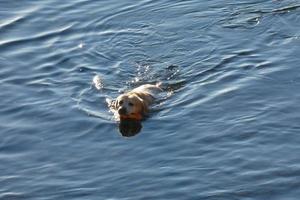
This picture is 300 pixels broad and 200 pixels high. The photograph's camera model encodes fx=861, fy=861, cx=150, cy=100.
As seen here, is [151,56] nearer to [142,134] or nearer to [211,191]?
[142,134]

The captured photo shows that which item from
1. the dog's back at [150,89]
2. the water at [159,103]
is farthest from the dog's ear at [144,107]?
the dog's back at [150,89]

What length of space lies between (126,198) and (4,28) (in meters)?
8.26

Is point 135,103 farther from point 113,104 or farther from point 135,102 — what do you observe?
point 113,104

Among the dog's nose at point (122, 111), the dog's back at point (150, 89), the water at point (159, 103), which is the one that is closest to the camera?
the water at point (159, 103)

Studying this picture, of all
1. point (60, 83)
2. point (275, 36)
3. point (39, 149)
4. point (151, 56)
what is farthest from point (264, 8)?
point (39, 149)

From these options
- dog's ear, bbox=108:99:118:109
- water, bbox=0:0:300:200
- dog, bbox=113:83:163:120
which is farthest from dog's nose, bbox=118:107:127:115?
dog's ear, bbox=108:99:118:109

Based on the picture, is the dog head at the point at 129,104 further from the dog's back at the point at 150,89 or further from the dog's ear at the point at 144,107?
the dog's back at the point at 150,89

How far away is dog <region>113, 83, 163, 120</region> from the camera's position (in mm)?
14242

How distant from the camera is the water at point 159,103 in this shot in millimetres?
12469

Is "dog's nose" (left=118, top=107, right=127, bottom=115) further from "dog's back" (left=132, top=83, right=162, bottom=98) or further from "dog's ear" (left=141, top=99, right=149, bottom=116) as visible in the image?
"dog's back" (left=132, top=83, right=162, bottom=98)

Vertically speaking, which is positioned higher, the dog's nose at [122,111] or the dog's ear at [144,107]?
the dog's ear at [144,107]

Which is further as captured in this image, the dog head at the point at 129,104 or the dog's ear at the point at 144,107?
the dog's ear at the point at 144,107

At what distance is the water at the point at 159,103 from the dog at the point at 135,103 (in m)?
0.22

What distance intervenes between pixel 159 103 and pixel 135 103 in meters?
0.79
